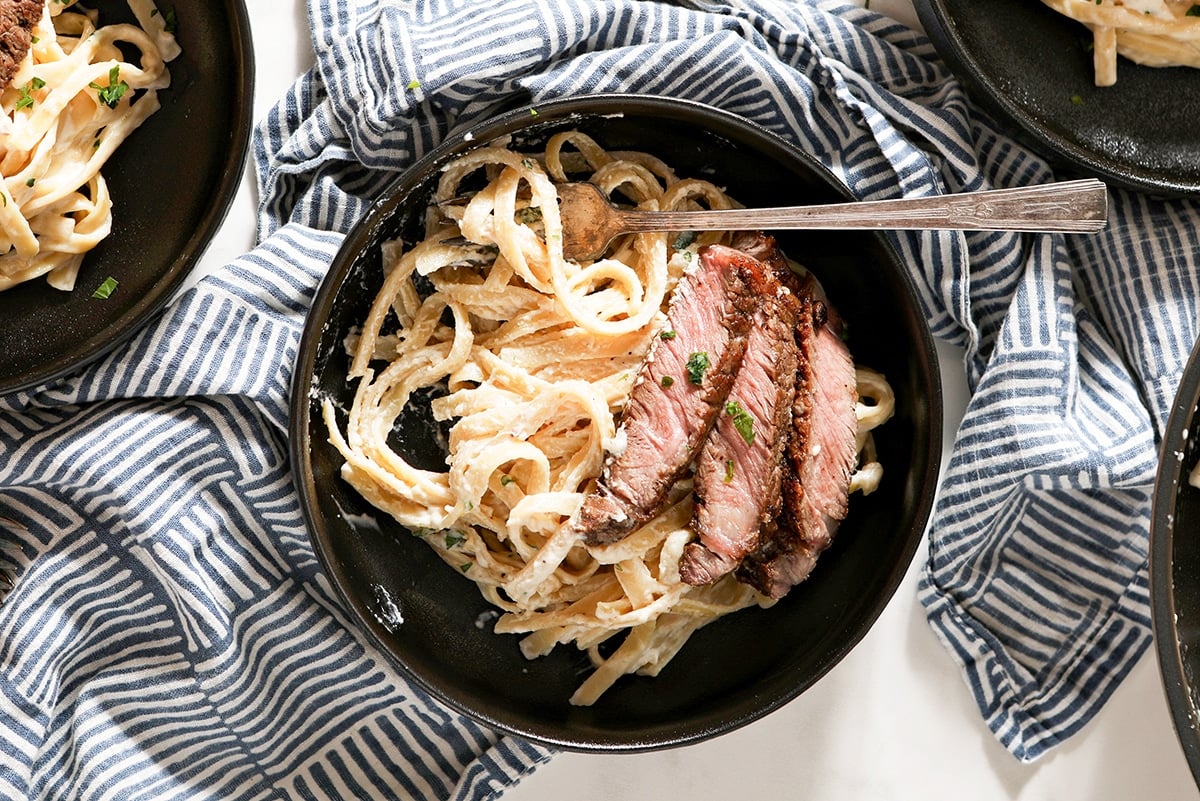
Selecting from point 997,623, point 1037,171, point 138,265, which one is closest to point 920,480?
point 997,623

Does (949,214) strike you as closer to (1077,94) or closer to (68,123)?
(1077,94)

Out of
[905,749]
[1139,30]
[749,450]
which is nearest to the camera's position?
[749,450]

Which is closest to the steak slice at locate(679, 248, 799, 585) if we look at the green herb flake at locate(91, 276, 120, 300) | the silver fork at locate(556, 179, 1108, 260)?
the silver fork at locate(556, 179, 1108, 260)

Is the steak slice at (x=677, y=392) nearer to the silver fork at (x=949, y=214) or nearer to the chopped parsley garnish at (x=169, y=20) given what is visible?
the silver fork at (x=949, y=214)

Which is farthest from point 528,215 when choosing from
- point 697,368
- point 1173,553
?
point 1173,553

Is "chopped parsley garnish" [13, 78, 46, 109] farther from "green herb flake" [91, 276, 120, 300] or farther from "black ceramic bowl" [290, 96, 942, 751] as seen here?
"black ceramic bowl" [290, 96, 942, 751]

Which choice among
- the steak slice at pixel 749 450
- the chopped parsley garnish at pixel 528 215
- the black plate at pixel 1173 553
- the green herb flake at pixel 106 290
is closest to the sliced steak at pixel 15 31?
the green herb flake at pixel 106 290

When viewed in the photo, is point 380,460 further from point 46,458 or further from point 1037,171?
point 1037,171
